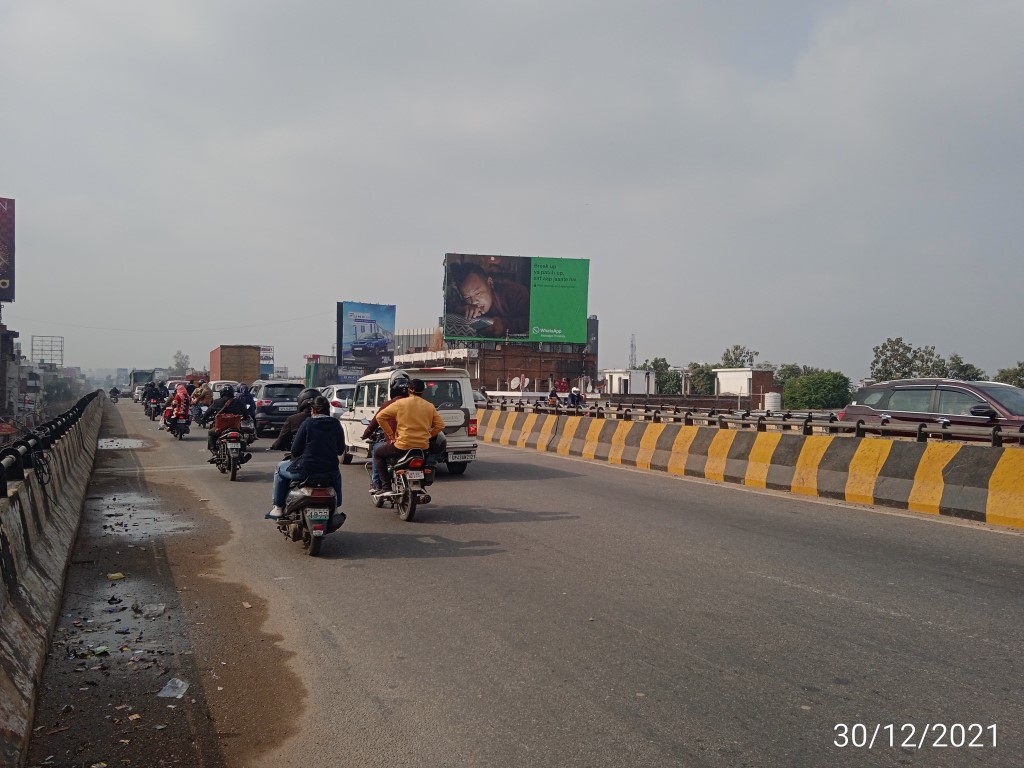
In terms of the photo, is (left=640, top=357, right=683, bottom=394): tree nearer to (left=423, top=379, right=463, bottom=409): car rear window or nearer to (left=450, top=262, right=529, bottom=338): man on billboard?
(left=450, top=262, right=529, bottom=338): man on billboard

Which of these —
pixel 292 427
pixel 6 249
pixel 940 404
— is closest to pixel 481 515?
pixel 292 427

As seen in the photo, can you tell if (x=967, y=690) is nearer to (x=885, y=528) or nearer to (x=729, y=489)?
(x=885, y=528)

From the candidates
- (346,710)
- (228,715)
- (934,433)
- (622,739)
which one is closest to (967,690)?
(622,739)

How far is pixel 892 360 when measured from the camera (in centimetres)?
5234

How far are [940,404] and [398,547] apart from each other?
979 centimetres

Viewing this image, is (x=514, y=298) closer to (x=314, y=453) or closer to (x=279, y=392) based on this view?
(x=279, y=392)

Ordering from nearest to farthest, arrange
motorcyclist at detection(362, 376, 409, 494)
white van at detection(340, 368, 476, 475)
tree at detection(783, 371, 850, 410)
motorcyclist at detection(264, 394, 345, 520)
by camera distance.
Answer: motorcyclist at detection(264, 394, 345, 520), motorcyclist at detection(362, 376, 409, 494), white van at detection(340, 368, 476, 475), tree at detection(783, 371, 850, 410)

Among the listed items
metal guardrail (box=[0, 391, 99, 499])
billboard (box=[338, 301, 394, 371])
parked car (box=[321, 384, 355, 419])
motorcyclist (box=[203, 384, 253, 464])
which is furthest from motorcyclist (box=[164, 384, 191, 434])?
billboard (box=[338, 301, 394, 371])

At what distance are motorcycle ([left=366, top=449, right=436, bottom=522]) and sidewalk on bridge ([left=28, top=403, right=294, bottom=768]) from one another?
219 cm

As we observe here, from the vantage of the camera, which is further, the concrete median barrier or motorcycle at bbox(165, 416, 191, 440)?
motorcycle at bbox(165, 416, 191, 440)

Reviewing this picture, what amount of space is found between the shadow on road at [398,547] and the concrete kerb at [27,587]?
8.33 feet

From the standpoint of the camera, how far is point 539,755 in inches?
147

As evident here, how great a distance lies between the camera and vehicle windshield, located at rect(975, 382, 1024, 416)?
1249cm

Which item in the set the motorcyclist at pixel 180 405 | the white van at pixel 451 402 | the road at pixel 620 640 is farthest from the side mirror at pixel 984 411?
the motorcyclist at pixel 180 405
